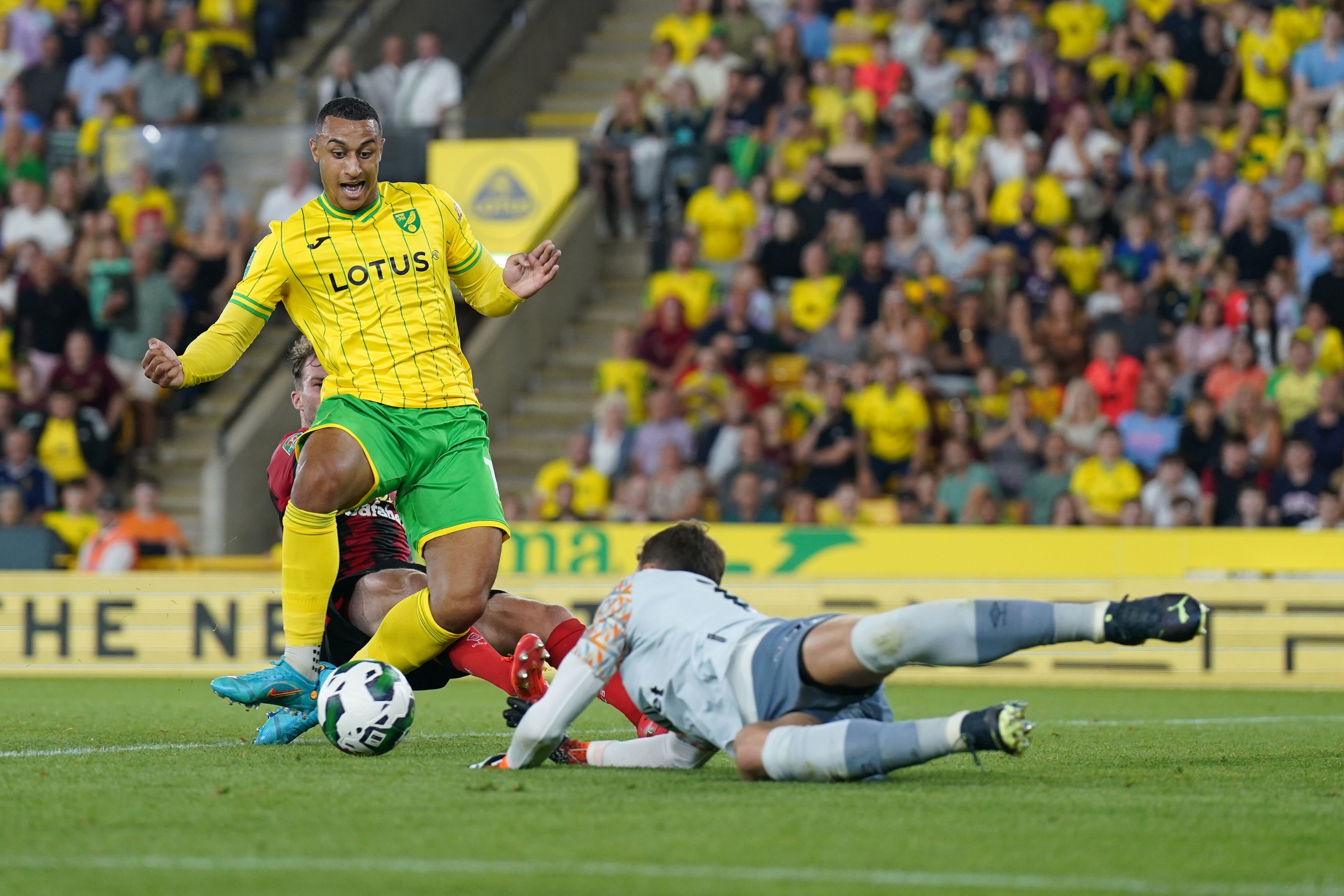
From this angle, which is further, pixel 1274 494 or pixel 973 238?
pixel 973 238

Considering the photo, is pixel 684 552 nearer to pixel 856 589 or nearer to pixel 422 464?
pixel 422 464

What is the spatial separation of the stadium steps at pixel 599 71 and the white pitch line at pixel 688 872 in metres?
15.3

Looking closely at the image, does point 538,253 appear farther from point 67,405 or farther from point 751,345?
point 67,405

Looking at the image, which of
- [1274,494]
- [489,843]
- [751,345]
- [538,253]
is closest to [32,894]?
[489,843]

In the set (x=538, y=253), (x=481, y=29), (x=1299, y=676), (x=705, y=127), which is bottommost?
(x=1299, y=676)

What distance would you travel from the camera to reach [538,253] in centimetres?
718

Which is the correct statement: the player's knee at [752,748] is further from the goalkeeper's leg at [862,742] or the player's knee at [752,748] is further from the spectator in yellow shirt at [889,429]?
the spectator in yellow shirt at [889,429]

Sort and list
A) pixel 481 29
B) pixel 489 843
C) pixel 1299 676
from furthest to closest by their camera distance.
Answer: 1. pixel 481 29
2. pixel 1299 676
3. pixel 489 843

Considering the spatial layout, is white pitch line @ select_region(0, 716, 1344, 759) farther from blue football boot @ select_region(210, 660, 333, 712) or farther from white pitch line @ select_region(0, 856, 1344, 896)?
white pitch line @ select_region(0, 856, 1344, 896)

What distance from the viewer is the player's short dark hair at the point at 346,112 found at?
22.6 ft

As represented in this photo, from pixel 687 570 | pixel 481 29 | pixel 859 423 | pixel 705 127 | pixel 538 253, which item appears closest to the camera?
pixel 687 570

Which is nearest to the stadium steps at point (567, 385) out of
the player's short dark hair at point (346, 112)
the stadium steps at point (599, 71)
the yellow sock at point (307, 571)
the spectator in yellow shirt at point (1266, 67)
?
the stadium steps at point (599, 71)

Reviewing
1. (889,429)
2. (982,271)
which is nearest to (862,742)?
(889,429)

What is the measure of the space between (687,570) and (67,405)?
37.2 feet
